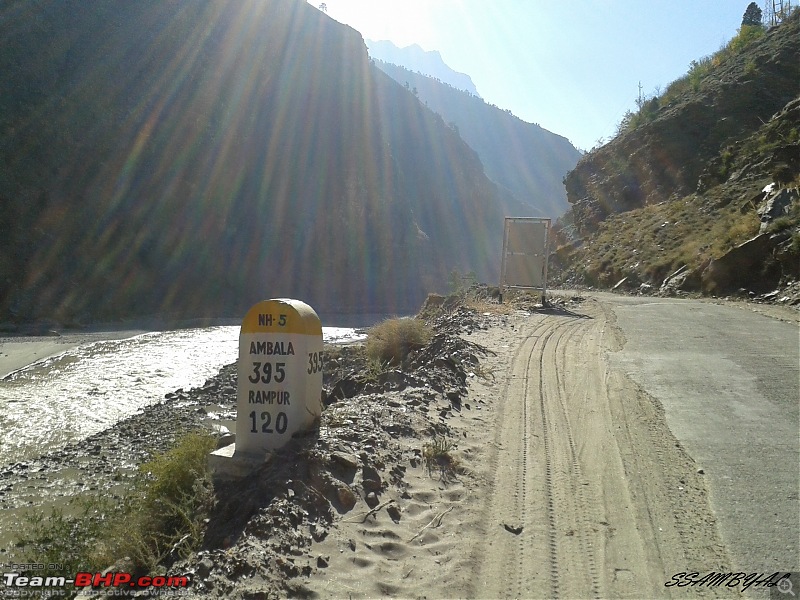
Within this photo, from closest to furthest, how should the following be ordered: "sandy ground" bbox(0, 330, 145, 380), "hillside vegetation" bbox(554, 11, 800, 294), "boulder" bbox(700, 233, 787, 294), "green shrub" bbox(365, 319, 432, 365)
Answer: "green shrub" bbox(365, 319, 432, 365) < "boulder" bbox(700, 233, 787, 294) < "hillside vegetation" bbox(554, 11, 800, 294) < "sandy ground" bbox(0, 330, 145, 380)

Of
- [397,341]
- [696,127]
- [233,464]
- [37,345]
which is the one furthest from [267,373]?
[696,127]

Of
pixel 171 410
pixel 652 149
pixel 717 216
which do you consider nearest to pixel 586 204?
pixel 652 149

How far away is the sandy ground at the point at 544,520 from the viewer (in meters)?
3.57

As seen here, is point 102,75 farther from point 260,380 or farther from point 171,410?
point 260,380

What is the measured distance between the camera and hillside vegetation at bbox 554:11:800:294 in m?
18.7

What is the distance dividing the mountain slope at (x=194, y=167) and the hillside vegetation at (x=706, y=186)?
90.2ft

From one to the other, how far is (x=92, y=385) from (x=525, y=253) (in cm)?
1392

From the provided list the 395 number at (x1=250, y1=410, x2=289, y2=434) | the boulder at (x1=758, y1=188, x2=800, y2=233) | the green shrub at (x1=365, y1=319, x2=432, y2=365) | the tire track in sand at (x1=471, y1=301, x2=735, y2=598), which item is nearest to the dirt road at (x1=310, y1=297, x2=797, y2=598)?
the tire track in sand at (x1=471, y1=301, x2=735, y2=598)

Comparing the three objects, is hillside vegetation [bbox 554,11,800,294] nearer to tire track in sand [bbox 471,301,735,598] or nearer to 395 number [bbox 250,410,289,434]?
tire track in sand [bbox 471,301,735,598]

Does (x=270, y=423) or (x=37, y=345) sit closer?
(x=270, y=423)

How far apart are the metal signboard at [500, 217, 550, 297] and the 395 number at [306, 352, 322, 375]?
14.2m

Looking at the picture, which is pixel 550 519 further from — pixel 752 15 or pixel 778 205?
pixel 752 15

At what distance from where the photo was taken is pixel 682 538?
159 inches

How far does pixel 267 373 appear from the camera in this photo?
17.5 ft
